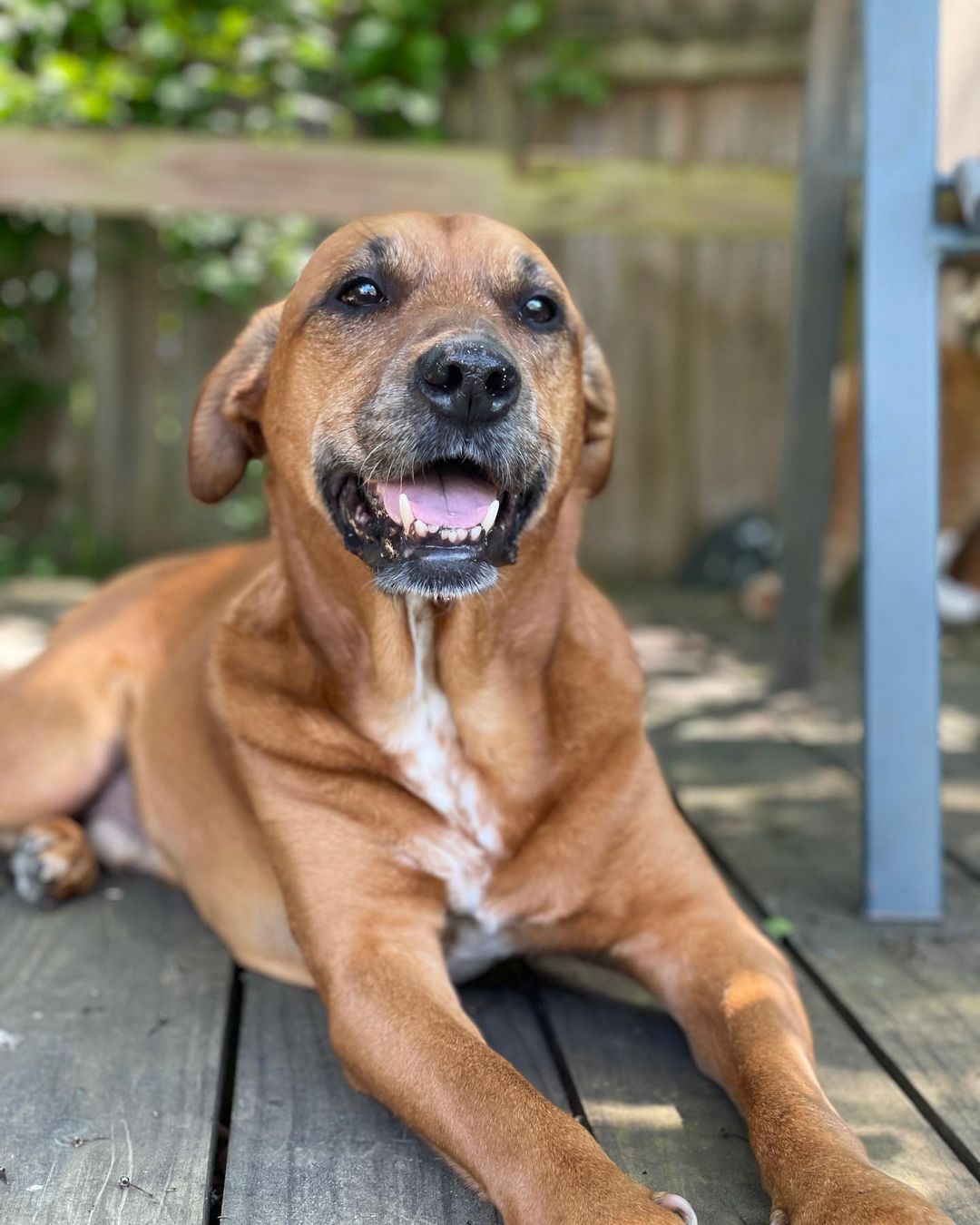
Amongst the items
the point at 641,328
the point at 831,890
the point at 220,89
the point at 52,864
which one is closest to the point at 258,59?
the point at 220,89

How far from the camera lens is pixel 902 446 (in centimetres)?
257

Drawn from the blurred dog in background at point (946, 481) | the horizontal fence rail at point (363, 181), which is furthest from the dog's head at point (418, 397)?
the blurred dog in background at point (946, 481)

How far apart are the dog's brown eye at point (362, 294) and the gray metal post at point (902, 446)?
95 centimetres

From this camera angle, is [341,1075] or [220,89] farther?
[220,89]

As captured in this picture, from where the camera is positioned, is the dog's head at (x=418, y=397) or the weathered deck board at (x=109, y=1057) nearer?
the weathered deck board at (x=109, y=1057)

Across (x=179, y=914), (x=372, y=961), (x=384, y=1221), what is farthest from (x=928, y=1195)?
(x=179, y=914)

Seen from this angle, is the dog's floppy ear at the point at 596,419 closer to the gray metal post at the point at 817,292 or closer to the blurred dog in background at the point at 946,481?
the gray metal post at the point at 817,292

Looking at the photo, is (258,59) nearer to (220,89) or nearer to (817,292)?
(220,89)

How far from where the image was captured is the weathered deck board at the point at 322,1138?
166 cm

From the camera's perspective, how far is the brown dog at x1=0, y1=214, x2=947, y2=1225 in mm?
2061

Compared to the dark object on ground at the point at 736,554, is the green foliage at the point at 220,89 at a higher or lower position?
higher

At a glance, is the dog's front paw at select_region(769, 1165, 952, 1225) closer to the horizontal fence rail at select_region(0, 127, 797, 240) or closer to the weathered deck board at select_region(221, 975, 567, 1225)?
the weathered deck board at select_region(221, 975, 567, 1225)

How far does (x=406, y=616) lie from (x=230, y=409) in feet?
1.70

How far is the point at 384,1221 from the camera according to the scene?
1.63 m
